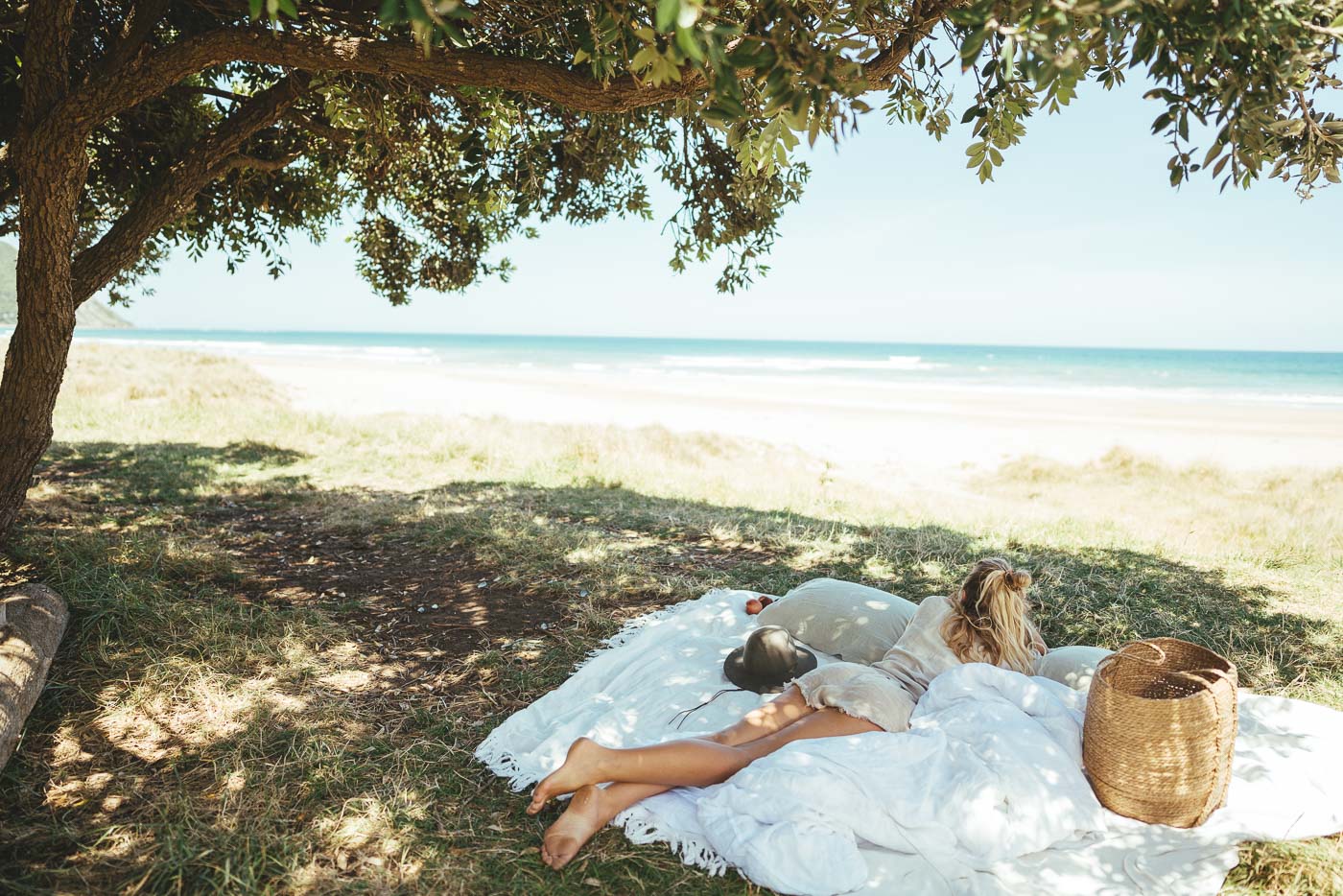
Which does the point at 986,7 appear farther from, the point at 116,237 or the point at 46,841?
the point at 116,237

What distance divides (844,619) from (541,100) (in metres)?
4.59

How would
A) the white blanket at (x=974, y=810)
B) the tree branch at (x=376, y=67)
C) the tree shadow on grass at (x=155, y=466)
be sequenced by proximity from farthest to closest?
the tree shadow on grass at (x=155, y=466)
the tree branch at (x=376, y=67)
the white blanket at (x=974, y=810)

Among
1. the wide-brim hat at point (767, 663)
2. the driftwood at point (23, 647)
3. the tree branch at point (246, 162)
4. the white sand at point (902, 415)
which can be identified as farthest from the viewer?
the white sand at point (902, 415)

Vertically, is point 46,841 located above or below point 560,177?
below

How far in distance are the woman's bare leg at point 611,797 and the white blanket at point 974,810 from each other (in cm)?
8

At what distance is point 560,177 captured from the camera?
7000mm

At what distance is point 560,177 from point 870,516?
4497 mm

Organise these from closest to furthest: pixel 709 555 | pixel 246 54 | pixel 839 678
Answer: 1. pixel 839 678
2. pixel 246 54
3. pixel 709 555

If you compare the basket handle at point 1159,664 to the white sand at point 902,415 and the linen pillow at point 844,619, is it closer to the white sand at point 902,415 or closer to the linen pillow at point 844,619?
the linen pillow at point 844,619

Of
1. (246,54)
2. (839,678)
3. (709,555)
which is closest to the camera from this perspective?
(839,678)

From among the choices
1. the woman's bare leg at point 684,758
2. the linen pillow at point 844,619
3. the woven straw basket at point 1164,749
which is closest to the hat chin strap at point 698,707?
the woman's bare leg at point 684,758

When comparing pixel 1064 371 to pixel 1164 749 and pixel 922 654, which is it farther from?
pixel 1164 749

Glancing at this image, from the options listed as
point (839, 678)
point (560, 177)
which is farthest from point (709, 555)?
point (560, 177)

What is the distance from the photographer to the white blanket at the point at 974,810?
2732 millimetres
